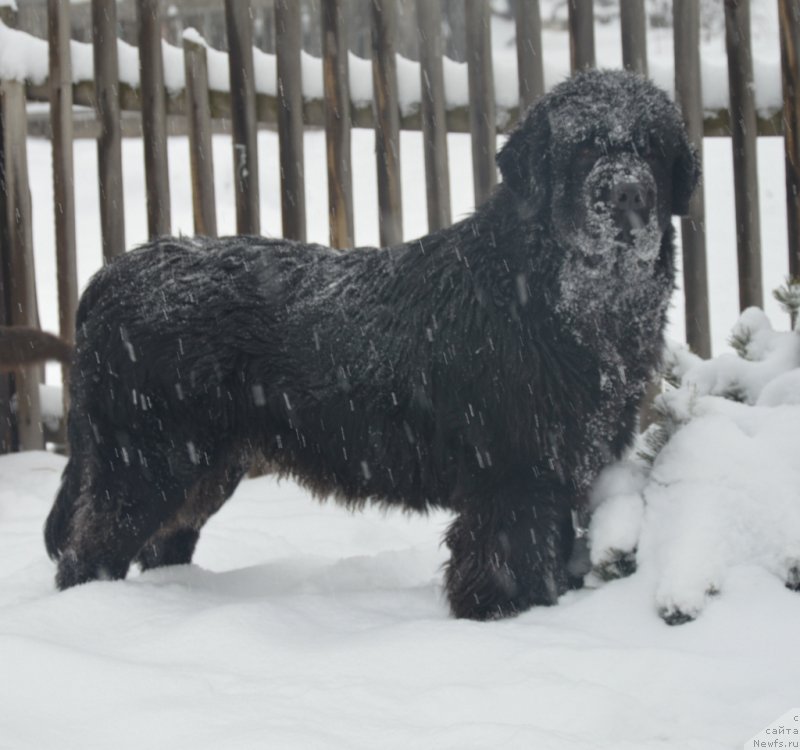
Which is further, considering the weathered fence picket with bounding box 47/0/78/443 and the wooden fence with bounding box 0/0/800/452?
the weathered fence picket with bounding box 47/0/78/443

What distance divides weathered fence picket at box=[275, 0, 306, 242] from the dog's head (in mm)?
→ 2015

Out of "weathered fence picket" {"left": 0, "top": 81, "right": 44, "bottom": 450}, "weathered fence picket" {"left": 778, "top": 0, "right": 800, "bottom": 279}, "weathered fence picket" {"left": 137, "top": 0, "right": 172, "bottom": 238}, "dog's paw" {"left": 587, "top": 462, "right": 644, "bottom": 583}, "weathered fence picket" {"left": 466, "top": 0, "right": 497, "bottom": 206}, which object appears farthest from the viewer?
"weathered fence picket" {"left": 0, "top": 81, "right": 44, "bottom": 450}

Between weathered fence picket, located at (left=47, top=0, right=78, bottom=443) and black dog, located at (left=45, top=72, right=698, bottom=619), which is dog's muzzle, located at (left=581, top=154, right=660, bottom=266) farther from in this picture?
weathered fence picket, located at (left=47, top=0, right=78, bottom=443)

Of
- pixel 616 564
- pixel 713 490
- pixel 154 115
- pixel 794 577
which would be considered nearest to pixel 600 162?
pixel 713 490

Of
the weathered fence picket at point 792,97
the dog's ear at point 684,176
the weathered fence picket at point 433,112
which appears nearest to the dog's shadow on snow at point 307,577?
the dog's ear at point 684,176

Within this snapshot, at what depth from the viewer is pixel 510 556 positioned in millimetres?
3375

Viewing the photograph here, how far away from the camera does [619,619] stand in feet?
10.1

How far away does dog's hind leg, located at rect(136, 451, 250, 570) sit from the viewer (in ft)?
12.5

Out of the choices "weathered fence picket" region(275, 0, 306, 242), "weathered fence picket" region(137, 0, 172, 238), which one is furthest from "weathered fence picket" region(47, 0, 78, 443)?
"weathered fence picket" region(275, 0, 306, 242)

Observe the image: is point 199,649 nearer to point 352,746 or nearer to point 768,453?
point 352,746

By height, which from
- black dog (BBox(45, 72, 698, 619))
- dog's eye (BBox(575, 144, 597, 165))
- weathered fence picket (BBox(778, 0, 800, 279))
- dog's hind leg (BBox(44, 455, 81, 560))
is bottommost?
dog's hind leg (BBox(44, 455, 81, 560))

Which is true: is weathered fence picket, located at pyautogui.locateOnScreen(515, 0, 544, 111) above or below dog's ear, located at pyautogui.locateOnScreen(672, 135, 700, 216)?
above

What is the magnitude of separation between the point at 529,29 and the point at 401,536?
2.47m

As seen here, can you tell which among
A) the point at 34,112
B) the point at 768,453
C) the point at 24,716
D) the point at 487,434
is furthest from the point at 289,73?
the point at 34,112
